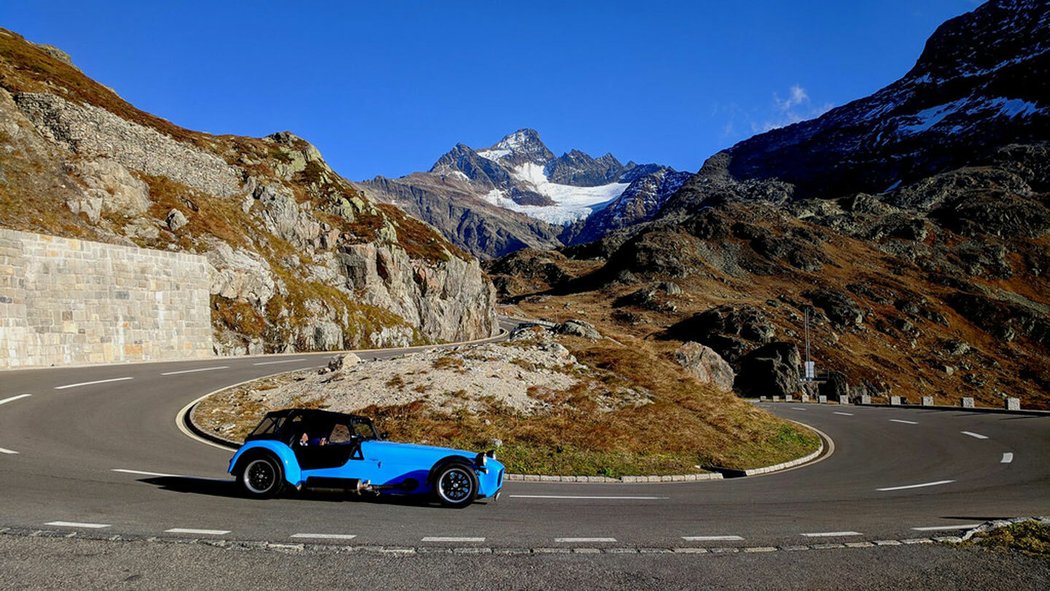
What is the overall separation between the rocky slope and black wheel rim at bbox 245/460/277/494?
102 feet

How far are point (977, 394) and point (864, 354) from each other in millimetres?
11667

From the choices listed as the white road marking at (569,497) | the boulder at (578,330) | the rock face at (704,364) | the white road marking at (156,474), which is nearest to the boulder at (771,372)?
the rock face at (704,364)

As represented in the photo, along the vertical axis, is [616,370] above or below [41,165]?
below

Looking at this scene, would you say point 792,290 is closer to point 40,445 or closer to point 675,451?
point 675,451

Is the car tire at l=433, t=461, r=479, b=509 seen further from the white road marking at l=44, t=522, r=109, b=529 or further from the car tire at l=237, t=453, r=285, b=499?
the white road marking at l=44, t=522, r=109, b=529

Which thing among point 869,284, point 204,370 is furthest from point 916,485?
point 869,284

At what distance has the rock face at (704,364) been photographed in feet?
121

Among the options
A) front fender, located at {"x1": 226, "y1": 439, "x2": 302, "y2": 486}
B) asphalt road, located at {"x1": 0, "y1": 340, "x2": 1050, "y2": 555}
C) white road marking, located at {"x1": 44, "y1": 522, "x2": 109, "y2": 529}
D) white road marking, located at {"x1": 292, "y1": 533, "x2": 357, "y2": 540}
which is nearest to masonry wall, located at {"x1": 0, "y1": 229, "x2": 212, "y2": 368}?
asphalt road, located at {"x1": 0, "y1": 340, "x2": 1050, "y2": 555}

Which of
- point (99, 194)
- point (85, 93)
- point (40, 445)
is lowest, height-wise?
point (40, 445)

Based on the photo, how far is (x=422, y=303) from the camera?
5875cm

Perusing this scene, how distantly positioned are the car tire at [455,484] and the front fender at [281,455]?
8.14ft

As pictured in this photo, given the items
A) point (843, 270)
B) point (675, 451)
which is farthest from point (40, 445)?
point (843, 270)

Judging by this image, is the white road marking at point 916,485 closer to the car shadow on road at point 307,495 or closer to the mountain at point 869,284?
the car shadow on road at point 307,495

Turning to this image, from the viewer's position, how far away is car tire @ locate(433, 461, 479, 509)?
11.1 meters
